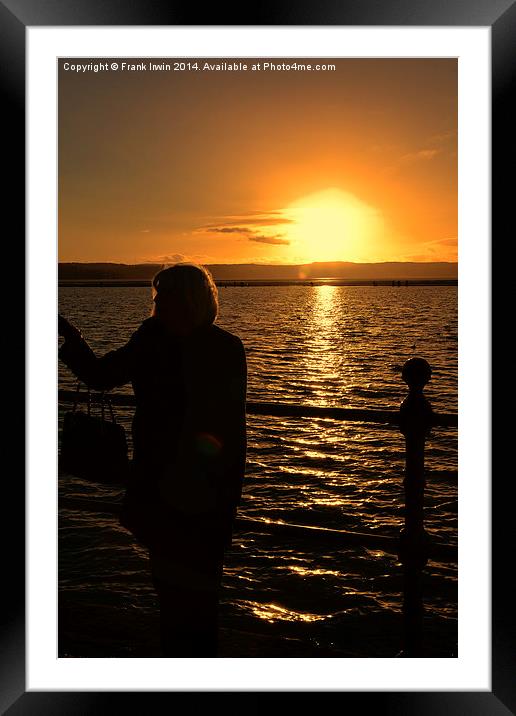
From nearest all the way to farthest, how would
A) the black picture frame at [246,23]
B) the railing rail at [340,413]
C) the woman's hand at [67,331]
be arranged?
the woman's hand at [67,331] → the black picture frame at [246,23] → the railing rail at [340,413]

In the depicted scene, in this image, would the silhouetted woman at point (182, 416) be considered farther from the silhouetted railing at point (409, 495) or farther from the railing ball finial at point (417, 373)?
the railing ball finial at point (417, 373)

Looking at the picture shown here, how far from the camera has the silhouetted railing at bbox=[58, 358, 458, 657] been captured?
270 cm

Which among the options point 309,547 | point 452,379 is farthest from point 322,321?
point 309,547

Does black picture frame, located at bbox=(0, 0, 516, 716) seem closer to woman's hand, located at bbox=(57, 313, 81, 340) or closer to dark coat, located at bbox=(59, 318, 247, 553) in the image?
woman's hand, located at bbox=(57, 313, 81, 340)

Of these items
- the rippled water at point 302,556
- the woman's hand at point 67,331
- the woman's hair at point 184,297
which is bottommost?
the rippled water at point 302,556

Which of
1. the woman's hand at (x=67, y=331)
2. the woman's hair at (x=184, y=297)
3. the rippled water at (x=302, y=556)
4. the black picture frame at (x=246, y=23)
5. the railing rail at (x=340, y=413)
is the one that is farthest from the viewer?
the rippled water at (x=302, y=556)

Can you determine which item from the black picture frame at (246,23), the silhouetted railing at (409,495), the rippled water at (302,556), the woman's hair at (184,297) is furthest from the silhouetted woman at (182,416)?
the rippled water at (302,556)

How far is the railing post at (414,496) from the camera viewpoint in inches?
107

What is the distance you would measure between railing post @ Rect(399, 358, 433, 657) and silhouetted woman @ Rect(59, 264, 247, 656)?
2.87 ft

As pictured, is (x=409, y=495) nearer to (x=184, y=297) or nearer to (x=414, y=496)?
(x=414, y=496)

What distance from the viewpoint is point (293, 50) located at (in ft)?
8.55
